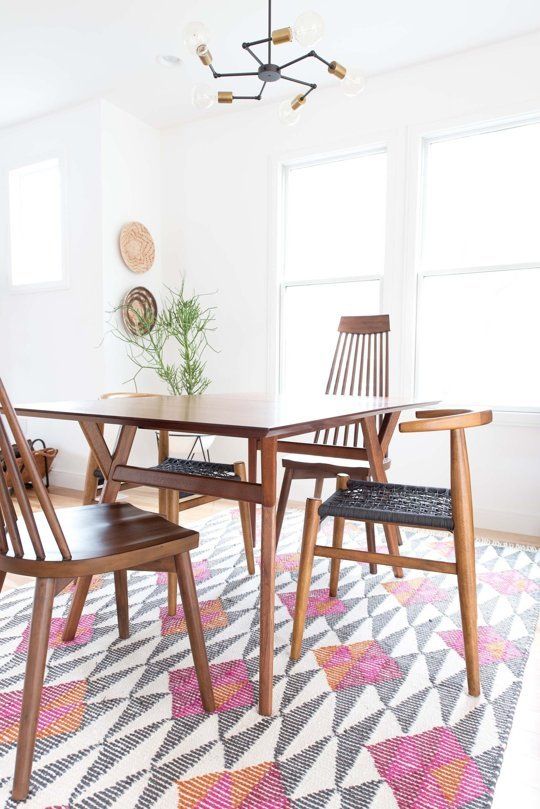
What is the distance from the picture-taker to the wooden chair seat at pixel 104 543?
43.4 inches

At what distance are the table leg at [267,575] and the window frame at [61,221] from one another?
320 cm

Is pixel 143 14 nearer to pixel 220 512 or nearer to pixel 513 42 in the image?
pixel 513 42

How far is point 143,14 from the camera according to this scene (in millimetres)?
2805

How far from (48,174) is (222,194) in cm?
137

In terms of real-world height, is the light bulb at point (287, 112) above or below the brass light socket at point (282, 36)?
below

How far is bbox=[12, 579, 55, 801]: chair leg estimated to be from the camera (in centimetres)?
106

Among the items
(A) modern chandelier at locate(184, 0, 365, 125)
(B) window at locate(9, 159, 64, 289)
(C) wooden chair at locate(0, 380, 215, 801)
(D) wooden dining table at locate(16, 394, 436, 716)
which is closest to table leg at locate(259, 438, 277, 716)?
(D) wooden dining table at locate(16, 394, 436, 716)

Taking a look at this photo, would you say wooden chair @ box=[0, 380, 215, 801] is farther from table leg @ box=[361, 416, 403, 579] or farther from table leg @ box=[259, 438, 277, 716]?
table leg @ box=[361, 416, 403, 579]

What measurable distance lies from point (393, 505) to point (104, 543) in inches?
31.6

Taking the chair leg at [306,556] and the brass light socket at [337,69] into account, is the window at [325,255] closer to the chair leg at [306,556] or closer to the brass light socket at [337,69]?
the brass light socket at [337,69]

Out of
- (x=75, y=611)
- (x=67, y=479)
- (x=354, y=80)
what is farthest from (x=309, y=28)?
(x=67, y=479)

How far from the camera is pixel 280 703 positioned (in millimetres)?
1415

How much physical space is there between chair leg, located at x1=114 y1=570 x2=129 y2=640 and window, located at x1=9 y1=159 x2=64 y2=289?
9.83 ft

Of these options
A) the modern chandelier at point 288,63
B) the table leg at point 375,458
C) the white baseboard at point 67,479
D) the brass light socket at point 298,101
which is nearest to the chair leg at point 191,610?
the table leg at point 375,458
